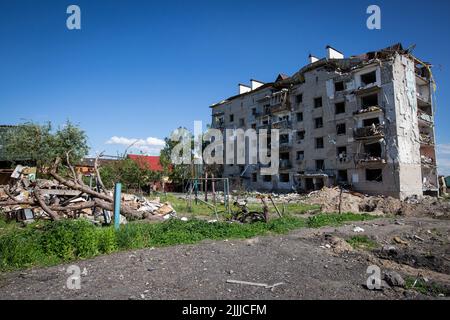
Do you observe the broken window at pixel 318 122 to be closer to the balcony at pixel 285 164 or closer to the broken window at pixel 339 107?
the broken window at pixel 339 107

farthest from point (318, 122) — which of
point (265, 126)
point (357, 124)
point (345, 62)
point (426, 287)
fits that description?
point (426, 287)

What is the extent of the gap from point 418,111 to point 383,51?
7513 millimetres

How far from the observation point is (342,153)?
29312mm

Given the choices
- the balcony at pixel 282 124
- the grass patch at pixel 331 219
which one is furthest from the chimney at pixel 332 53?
the grass patch at pixel 331 219

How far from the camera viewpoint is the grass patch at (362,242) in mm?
9008

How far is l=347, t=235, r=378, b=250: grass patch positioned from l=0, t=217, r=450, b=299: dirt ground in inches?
11.6

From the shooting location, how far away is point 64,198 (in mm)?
14750

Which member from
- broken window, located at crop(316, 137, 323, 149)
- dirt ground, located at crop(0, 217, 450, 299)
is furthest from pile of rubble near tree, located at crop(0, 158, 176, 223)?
broken window, located at crop(316, 137, 323, 149)

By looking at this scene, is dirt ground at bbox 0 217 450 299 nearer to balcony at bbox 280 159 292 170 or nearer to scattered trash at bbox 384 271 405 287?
scattered trash at bbox 384 271 405 287

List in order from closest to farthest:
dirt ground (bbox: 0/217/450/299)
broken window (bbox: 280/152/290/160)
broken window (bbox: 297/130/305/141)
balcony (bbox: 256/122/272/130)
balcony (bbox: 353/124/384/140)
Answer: dirt ground (bbox: 0/217/450/299), balcony (bbox: 353/124/384/140), broken window (bbox: 297/130/305/141), broken window (bbox: 280/152/290/160), balcony (bbox: 256/122/272/130)

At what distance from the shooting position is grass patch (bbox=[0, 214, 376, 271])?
21.3 feet

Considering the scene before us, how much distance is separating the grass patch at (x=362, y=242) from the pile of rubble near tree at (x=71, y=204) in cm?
861

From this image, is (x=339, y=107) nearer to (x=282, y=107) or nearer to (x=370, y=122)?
(x=370, y=122)

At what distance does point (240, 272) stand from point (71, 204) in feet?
36.9
